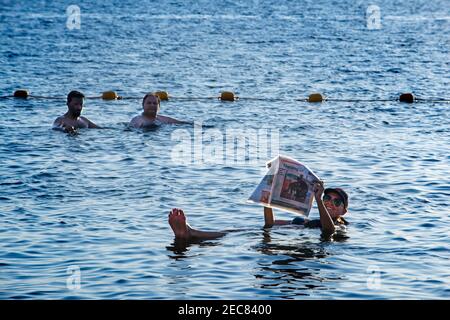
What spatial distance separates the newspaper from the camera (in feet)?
40.1

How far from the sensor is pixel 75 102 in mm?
21047

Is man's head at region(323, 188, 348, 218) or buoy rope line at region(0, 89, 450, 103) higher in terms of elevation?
buoy rope line at region(0, 89, 450, 103)

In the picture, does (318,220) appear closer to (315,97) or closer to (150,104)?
(150,104)

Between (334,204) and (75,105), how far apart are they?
9184 millimetres

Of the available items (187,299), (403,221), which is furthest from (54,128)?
(187,299)

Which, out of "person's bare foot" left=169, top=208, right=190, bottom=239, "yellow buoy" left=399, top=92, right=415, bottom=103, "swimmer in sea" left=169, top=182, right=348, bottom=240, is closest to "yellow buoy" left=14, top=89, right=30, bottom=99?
"yellow buoy" left=399, top=92, right=415, bottom=103

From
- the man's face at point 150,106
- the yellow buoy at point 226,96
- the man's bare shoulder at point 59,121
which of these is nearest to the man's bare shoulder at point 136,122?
the man's face at point 150,106

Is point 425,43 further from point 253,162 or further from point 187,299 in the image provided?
point 187,299

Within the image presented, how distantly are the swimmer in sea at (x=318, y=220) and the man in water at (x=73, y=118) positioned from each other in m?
8.46

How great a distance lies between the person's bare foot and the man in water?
886 centimetres

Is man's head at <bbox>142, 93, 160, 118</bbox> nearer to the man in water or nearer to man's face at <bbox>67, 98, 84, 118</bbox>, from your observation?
the man in water

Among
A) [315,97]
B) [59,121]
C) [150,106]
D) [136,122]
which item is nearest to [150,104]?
[150,106]

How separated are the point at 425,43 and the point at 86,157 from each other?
95.1ft

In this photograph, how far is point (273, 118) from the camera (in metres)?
23.8
